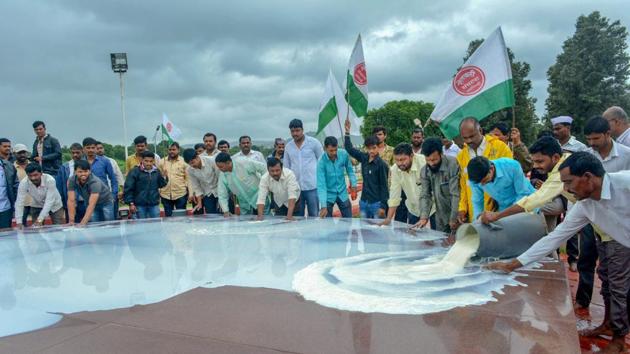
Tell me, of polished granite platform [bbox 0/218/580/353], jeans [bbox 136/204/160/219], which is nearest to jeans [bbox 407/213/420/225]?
polished granite platform [bbox 0/218/580/353]

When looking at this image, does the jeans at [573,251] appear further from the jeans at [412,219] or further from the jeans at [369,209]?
the jeans at [369,209]

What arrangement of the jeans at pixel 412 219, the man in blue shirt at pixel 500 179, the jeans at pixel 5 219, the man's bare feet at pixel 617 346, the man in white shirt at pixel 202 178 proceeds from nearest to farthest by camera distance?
the man's bare feet at pixel 617 346, the man in blue shirt at pixel 500 179, the jeans at pixel 412 219, the jeans at pixel 5 219, the man in white shirt at pixel 202 178

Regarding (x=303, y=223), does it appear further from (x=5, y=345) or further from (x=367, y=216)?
(x=5, y=345)

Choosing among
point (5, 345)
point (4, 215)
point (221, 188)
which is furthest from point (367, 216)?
point (4, 215)

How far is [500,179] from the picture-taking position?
346 cm

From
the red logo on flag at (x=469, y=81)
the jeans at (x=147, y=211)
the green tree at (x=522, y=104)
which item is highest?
the green tree at (x=522, y=104)

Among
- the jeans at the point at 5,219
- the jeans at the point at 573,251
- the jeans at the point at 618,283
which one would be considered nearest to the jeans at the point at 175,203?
the jeans at the point at 5,219

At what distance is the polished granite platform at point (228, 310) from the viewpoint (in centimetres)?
194

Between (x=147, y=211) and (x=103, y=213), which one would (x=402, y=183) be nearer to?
(x=147, y=211)

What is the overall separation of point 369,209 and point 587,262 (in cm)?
261

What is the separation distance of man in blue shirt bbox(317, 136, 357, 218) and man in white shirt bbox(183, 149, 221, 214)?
5.39 feet

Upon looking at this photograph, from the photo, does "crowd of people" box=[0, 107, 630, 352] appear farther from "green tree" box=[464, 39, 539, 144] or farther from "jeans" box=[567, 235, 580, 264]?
"green tree" box=[464, 39, 539, 144]

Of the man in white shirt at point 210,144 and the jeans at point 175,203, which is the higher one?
the man in white shirt at point 210,144

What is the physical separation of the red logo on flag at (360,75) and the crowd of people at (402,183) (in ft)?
2.57
